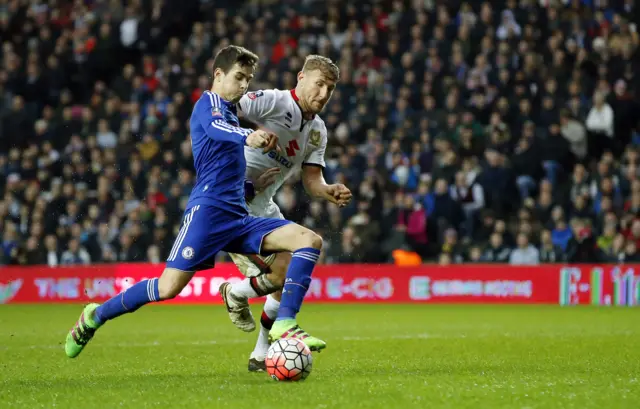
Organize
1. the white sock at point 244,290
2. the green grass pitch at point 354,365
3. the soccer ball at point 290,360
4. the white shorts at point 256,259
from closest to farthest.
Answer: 1. the green grass pitch at point 354,365
2. the soccer ball at point 290,360
3. the white shorts at point 256,259
4. the white sock at point 244,290

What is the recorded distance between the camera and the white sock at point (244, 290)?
7973 mm

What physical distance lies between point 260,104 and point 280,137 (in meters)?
0.29

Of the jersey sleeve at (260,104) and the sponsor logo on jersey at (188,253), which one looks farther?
the jersey sleeve at (260,104)

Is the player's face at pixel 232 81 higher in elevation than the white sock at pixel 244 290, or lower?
higher

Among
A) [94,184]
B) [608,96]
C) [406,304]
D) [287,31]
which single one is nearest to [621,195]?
[608,96]

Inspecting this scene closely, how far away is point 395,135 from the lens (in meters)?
19.0

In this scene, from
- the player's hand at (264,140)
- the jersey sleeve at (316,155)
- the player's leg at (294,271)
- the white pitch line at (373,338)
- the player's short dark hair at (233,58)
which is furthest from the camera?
the white pitch line at (373,338)

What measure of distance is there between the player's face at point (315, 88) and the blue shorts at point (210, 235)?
997 mm

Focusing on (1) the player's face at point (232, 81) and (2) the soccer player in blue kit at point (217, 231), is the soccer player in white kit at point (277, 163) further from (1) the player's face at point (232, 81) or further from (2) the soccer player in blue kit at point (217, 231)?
(2) the soccer player in blue kit at point (217, 231)

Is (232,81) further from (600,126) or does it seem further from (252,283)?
(600,126)

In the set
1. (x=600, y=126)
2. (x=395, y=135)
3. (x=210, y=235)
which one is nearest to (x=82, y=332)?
(x=210, y=235)

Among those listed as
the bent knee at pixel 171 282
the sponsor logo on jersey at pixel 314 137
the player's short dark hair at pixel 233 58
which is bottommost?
the bent knee at pixel 171 282

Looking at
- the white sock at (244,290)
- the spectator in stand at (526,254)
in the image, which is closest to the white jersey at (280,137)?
the white sock at (244,290)

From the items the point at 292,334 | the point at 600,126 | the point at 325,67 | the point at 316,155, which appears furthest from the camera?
the point at 600,126
